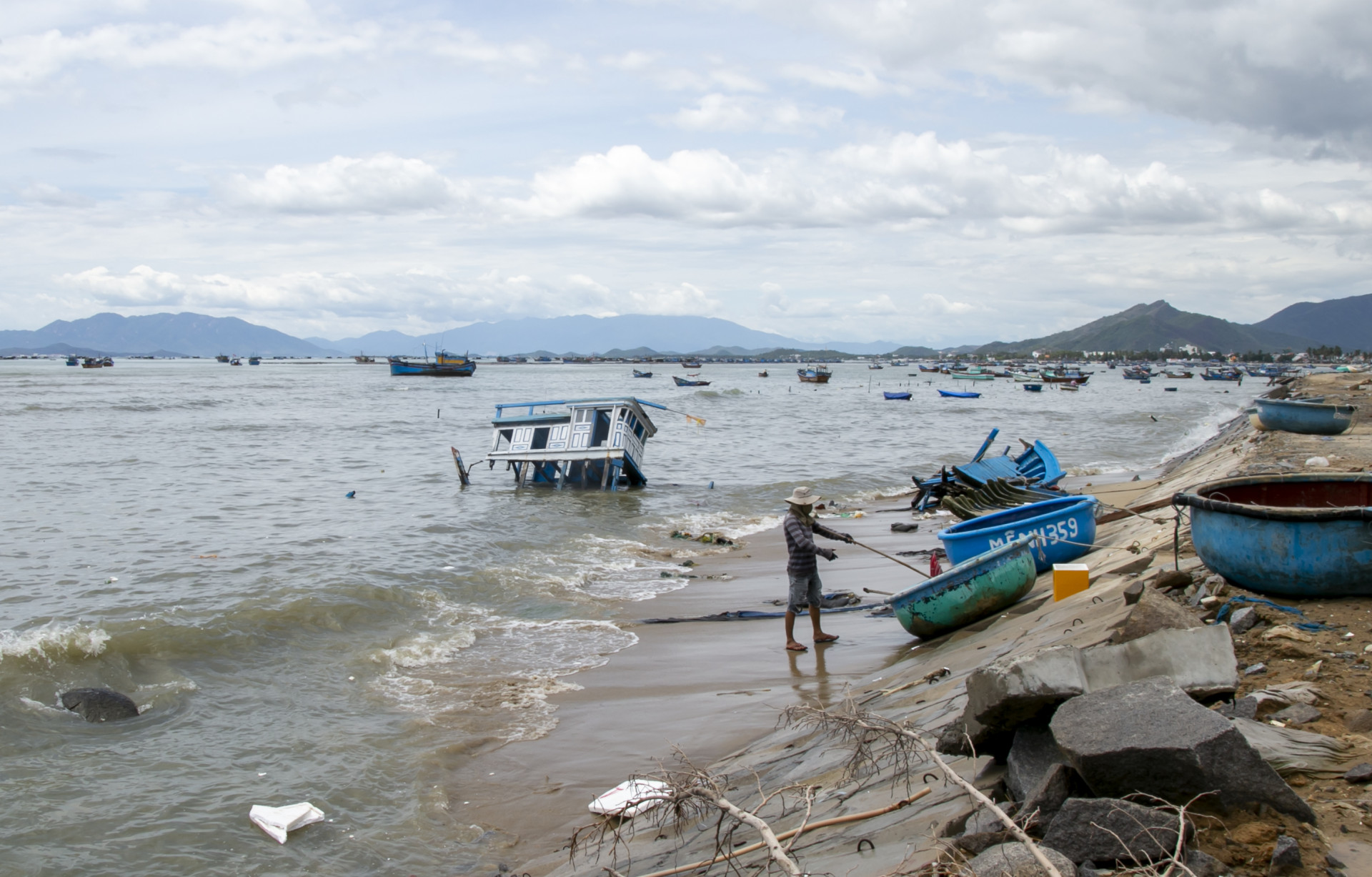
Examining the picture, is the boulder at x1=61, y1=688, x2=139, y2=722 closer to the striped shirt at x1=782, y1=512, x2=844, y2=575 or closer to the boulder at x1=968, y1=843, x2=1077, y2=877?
the striped shirt at x1=782, y1=512, x2=844, y2=575

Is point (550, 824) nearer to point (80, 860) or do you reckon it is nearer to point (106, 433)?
point (80, 860)

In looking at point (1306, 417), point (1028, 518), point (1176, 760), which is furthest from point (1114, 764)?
point (1306, 417)

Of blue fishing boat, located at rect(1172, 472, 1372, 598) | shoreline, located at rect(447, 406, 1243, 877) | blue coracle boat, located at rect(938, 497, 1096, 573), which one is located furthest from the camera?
blue coracle boat, located at rect(938, 497, 1096, 573)

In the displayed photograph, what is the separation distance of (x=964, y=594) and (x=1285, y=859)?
18.2 ft

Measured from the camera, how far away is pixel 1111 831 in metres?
3.15

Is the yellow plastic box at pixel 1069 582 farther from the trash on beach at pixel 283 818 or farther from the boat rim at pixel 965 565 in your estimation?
the trash on beach at pixel 283 818

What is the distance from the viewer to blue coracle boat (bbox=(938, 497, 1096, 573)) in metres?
10.3

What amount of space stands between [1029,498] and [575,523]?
9.01m

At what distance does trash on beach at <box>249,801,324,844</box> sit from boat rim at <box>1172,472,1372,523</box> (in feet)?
22.2

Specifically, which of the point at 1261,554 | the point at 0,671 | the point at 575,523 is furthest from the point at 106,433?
the point at 1261,554

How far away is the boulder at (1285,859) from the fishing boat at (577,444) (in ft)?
65.3

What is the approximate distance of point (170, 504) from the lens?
19.0 m

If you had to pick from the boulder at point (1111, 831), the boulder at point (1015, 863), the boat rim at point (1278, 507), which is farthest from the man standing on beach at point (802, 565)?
the boulder at point (1015, 863)

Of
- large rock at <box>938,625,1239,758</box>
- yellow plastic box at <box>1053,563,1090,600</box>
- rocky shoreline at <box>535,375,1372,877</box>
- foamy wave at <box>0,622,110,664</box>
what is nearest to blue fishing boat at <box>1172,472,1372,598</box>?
rocky shoreline at <box>535,375,1372,877</box>
